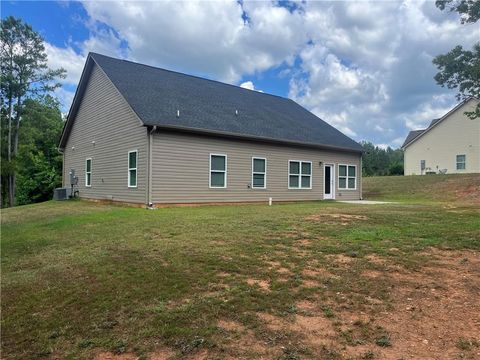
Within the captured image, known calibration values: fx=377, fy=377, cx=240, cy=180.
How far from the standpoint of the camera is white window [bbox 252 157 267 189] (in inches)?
653

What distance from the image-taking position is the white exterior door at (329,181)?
1964 cm

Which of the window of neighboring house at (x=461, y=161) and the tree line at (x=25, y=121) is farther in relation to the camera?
the window of neighboring house at (x=461, y=161)

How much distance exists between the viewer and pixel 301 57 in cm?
2006

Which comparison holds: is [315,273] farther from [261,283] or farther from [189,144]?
[189,144]

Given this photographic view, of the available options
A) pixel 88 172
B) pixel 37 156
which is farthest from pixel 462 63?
pixel 37 156

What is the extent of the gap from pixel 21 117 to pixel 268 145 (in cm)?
2414

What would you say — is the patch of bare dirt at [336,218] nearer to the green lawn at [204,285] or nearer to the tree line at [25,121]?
the green lawn at [204,285]

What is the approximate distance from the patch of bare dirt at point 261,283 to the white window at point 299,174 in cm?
1343

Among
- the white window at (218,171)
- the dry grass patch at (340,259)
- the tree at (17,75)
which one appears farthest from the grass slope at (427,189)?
the tree at (17,75)

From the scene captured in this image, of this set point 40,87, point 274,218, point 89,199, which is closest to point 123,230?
point 274,218

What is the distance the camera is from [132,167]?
14.9 m

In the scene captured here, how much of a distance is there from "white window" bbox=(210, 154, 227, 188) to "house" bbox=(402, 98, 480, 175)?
2239 centimetres

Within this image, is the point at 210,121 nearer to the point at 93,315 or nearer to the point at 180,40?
the point at 180,40

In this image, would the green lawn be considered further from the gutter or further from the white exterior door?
the white exterior door
